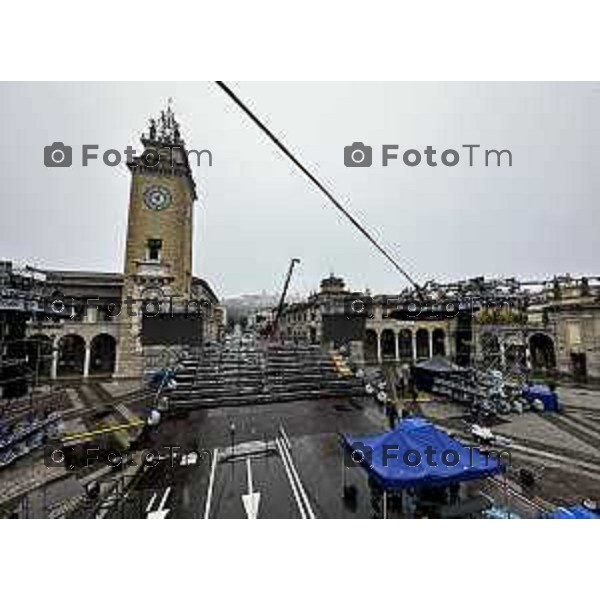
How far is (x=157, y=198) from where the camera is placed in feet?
106

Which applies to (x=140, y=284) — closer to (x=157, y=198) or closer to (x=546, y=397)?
(x=157, y=198)

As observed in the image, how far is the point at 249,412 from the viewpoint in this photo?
18.0 metres

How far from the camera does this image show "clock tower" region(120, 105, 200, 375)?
30500 mm

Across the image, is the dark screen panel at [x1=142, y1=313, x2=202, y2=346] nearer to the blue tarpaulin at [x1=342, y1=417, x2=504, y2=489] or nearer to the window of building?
the blue tarpaulin at [x1=342, y1=417, x2=504, y2=489]

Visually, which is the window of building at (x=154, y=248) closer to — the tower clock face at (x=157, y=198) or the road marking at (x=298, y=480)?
the tower clock face at (x=157, y=198)

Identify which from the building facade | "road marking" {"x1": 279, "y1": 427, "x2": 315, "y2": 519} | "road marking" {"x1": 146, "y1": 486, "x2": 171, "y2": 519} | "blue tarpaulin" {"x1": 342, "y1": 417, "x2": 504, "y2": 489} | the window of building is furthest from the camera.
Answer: the window of building

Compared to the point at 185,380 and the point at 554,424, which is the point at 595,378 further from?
the point at 185,380

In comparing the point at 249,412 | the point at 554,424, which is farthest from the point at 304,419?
the point at 554,424

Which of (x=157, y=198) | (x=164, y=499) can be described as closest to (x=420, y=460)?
(x=164, y=499)

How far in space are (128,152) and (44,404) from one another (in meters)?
20.3

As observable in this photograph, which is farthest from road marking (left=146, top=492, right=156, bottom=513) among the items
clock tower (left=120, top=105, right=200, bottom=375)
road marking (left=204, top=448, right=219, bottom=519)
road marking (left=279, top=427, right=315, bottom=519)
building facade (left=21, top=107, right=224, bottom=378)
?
clock tower (left=120, top=105, right=200, bottom=375)

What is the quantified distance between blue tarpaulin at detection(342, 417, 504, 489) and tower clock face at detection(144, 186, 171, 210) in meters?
30.6

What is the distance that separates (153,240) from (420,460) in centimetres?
3054

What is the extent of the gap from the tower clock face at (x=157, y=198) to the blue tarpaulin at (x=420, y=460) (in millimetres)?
30633
